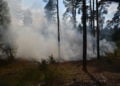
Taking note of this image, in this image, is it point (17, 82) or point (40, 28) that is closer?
point (17, 82)

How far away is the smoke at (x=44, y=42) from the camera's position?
36.4 metres

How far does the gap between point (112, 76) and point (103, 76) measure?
26.9 inches

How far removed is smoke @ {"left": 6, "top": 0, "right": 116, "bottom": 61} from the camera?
36428mm

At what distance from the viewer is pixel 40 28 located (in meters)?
44.4

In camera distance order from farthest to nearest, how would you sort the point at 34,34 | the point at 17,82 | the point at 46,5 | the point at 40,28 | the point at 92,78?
the point at 46,5 < the point at 40,28 < the point at 34,34 < the point at 92,78 < the point at 17,82

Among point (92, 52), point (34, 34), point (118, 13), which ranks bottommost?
point (92, 52)

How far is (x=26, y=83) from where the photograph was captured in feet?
62.2

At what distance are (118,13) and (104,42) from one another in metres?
13.1

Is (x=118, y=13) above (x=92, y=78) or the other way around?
above

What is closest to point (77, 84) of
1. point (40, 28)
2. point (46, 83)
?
point (46, 83)

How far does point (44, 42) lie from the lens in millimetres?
39688

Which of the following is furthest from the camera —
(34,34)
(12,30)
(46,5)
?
(46,5)

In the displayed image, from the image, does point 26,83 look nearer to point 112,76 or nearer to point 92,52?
point 112,76

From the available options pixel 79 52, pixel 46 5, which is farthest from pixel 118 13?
pixel 46 5
